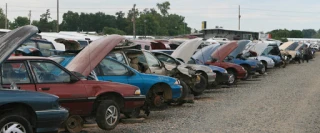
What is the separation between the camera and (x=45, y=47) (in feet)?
50.6

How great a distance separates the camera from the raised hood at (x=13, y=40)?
7.27 metres

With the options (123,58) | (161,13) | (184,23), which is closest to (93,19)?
(161,13)

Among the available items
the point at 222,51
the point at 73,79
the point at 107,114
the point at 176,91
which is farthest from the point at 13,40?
the point at 222,51

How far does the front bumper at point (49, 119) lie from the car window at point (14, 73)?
3.21 ft

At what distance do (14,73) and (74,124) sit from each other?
1.55m

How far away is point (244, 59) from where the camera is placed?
2405 cm

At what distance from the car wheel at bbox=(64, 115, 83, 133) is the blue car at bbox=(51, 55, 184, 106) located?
184cm

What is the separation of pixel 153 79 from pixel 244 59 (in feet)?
41.9

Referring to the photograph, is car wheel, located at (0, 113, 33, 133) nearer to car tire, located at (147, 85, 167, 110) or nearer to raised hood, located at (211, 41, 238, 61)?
car tire, located at (147, 85, 167, 110)

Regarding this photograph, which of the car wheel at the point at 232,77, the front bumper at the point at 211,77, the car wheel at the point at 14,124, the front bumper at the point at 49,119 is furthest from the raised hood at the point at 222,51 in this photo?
the car wheel at the point at 14,124

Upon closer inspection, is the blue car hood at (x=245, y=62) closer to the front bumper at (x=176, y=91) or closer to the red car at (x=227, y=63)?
the red car at (x=227, y=63)

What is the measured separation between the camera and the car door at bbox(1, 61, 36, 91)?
809 centimetres

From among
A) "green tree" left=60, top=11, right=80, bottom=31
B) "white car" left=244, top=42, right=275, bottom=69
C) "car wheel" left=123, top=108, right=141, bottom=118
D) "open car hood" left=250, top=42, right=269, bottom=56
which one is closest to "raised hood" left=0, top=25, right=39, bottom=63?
"car wheel" left=123, top=108, right=141, bottom=118

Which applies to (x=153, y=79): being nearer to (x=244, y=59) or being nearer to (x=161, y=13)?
(x=244, y=59)
